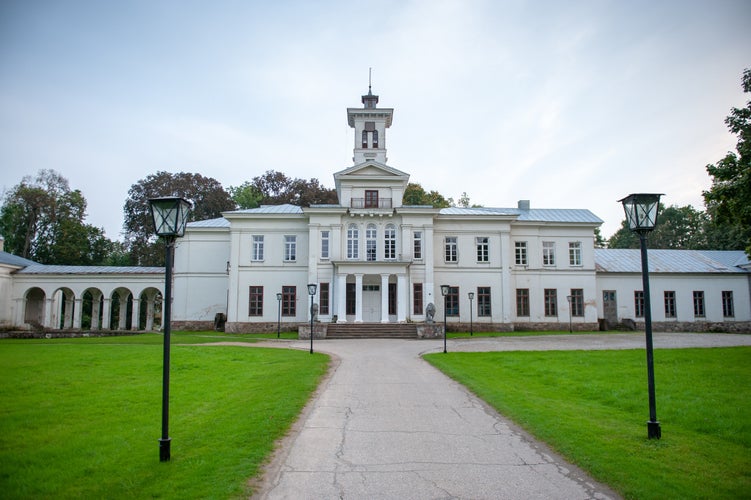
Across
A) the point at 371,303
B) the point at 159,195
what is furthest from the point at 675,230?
Result: the point at 159,195

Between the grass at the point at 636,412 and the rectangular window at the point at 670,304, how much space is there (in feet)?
76.1

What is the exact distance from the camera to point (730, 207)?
15289 millimetres

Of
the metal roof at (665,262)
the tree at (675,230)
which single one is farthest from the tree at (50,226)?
the tree at (675,230)

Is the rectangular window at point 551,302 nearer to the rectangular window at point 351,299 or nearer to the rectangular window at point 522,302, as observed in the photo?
the rectangular window at point 522,302

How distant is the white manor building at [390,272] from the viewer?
32.6 meters

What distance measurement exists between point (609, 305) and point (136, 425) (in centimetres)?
3611

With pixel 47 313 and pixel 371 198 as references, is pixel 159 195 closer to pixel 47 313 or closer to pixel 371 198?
pixel 47 313

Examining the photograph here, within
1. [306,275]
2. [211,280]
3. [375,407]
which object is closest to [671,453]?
[375,407]

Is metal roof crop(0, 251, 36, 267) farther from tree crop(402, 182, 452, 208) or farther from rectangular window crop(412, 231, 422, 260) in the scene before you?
tree crop(402, 182, 452, 208)

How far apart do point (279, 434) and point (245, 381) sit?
17.2 feet

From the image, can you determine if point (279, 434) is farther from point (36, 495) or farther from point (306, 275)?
point (306, 275)

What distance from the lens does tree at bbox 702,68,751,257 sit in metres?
15.0

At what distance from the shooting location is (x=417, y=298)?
32.6m

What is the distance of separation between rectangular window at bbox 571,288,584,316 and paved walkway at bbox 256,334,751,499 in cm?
2711
